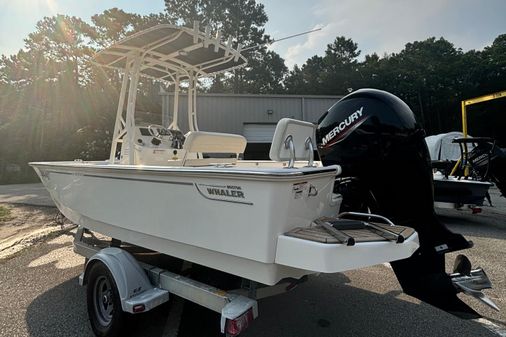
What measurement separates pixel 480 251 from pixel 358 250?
13.7 ft

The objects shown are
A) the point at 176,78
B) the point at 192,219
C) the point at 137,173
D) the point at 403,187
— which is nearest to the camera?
the point at 192,219

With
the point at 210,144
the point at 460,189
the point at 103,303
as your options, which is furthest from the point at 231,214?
the point at 460,189

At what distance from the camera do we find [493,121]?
27016mm

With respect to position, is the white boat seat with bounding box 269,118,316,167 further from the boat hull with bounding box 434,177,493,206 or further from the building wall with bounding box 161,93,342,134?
the building wall with bounding box 161,93,342,134

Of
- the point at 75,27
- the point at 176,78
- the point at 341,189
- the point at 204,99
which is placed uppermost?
the point at 75,27

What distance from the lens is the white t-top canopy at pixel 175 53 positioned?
3.36 m

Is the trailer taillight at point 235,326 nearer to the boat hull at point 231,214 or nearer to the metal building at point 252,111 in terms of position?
the boat hull at point 231,214

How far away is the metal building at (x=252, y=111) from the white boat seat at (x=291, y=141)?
1158cm

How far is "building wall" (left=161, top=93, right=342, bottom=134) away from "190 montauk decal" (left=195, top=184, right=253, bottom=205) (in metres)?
12.9

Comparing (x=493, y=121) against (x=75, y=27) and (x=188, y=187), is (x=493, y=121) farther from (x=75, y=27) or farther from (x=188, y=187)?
(x=75, y=27)

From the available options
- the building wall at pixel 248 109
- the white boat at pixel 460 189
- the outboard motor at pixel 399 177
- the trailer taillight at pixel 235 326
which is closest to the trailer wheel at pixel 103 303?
the trailer taillight at pixel 235 326

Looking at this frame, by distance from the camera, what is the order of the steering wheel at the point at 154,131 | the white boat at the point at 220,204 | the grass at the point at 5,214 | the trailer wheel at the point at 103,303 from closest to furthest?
1. the white boat at the point at 220,204
2. the trailer wheel at the point at 103,303
3. the steering wheel at the point at 154,131
4. the grass at the point at 5,214

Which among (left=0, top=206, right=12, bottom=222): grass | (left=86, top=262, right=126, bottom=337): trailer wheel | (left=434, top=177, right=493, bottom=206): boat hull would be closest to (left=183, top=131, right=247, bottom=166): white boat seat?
(left=86, top=262, right=126, bottom=337): trailer wheel

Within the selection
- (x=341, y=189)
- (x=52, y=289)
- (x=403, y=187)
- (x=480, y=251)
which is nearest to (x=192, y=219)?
(x=341, y=189)
